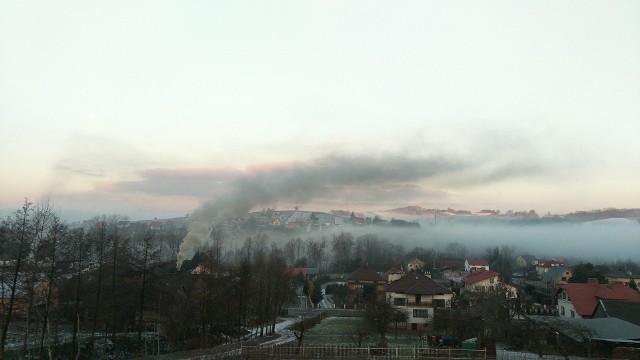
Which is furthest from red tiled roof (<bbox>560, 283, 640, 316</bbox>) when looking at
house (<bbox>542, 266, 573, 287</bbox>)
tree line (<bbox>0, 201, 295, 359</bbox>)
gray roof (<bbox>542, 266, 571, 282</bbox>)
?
gray roof (<bbox>542, 266, 571, 282</bbox>)

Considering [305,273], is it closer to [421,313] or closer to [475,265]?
[475,265]

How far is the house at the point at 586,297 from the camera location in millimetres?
46156

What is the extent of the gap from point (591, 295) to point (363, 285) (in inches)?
1373

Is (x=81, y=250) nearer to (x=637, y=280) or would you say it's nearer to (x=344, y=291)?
(x=344, y=291)

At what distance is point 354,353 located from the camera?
30312 mm

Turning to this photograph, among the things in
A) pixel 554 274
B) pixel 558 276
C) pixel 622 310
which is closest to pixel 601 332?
pixel 622 310

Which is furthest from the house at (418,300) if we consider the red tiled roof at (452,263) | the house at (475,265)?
the red tiled roof at (452,263)

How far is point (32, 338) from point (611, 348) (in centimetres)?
4580

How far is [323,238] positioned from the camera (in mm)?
147375

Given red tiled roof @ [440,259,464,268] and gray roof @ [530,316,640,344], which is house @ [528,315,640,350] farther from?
red tiled roof @ [440,259,464,268]

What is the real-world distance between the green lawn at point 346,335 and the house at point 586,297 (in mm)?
16521

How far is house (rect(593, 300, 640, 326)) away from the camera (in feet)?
129

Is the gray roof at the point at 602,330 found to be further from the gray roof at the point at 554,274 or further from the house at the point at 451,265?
the house at the point at 451,265

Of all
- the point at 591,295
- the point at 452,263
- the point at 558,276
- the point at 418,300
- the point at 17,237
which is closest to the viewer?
the point at 17,237
